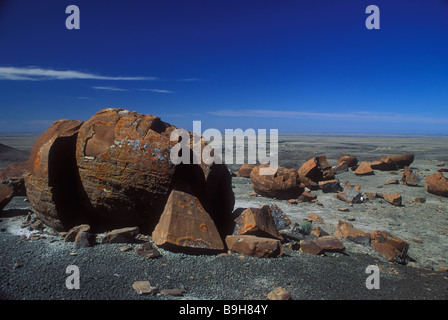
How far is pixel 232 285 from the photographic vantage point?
3.40 m

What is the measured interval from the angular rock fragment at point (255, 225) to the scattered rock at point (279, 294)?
1.38 m

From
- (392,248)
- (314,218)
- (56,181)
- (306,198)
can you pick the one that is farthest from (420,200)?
(56,181)

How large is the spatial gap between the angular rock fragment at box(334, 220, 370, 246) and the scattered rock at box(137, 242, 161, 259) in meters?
3.71

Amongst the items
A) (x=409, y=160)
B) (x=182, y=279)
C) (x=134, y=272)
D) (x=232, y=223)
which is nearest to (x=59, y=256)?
(x=134, y=272)

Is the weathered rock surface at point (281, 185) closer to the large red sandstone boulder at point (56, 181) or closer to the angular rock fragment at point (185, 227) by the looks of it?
the angular rock fragment at point (185, 227)

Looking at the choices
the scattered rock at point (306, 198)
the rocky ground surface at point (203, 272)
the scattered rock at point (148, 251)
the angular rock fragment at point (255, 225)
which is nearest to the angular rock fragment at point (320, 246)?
the rocky ground surface at point (203, 272)

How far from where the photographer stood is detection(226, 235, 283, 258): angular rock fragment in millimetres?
4117

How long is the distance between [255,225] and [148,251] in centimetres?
182

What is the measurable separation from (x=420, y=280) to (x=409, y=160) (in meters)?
11.8

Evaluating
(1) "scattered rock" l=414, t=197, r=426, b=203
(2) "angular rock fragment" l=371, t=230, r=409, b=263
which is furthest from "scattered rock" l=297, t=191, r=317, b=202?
(2) "angular rock fragment" l=371, t=230, r=409, b=263

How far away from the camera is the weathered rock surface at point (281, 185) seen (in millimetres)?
8688

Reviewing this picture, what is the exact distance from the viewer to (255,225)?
14.9 ft

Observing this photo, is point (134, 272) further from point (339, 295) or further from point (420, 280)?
point (420, 280)
